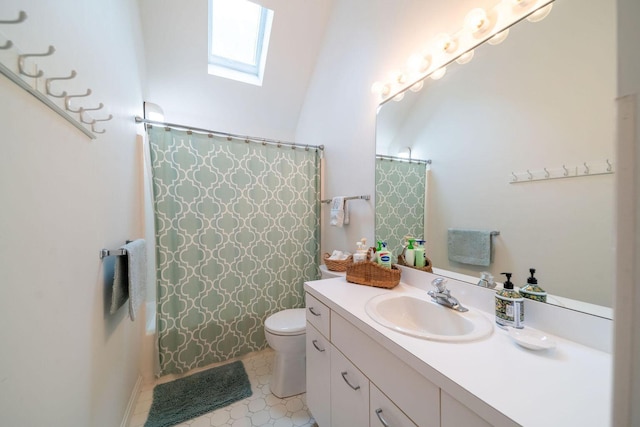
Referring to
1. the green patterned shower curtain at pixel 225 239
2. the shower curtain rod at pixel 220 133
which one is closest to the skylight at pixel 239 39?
the shower curtain rod at pixel 220 133

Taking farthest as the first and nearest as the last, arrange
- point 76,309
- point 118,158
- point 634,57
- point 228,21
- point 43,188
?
point 228,21 → point 118,158 → point 76,309 → point 43,188 → point 634,57

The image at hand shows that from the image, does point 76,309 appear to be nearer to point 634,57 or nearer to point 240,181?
point 240,181

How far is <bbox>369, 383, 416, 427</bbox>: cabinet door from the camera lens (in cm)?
68

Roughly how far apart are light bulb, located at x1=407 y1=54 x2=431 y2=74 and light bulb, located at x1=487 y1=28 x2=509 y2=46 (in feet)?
0.94

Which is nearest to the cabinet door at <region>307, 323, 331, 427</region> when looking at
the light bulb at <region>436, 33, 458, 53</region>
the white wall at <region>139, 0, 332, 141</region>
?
the light bulb at <region>436, 33, 458, 53</region>

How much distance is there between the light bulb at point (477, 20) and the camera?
95cm

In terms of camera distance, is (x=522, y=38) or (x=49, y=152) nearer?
(x=49, y=152)

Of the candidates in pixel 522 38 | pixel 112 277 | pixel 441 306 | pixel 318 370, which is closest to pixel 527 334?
pixel 441 306

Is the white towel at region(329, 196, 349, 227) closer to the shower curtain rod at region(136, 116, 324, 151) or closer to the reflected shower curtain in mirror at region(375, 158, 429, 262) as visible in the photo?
the reflected shower curtain in mirror at region(375, 158, 429, 262)

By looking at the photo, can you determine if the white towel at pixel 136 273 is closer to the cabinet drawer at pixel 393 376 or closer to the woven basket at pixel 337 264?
the cabinet drawer at pixel 393 376

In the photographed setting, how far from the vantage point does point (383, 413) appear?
750 millimetres

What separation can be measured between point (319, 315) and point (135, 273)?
940mm

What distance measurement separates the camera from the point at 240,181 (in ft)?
6.24

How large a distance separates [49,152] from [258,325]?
1.75m
